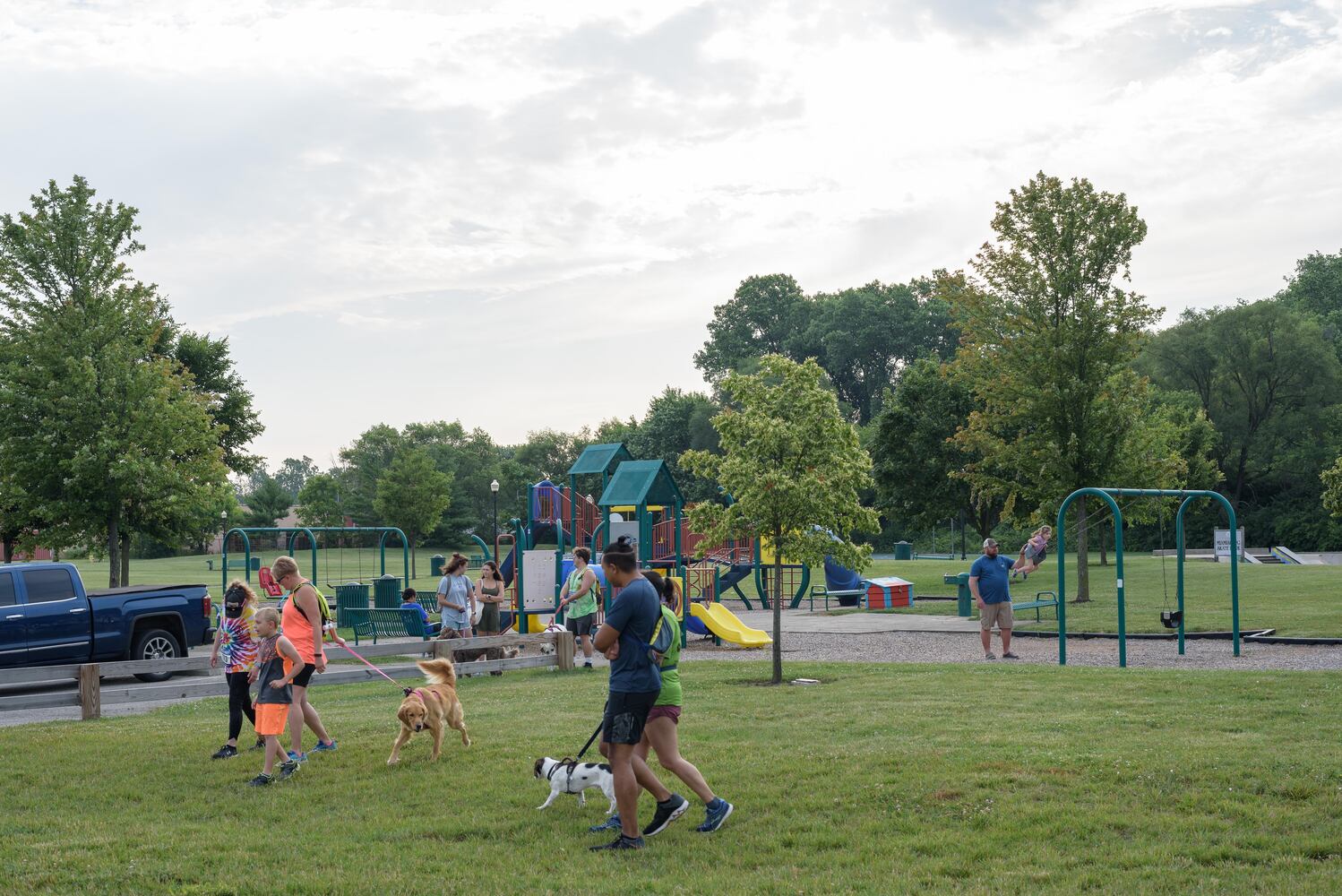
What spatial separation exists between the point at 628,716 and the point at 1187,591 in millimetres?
28590

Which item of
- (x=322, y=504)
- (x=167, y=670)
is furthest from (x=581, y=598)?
(x=322, y=504)

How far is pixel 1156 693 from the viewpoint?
495 inches

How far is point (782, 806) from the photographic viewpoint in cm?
787

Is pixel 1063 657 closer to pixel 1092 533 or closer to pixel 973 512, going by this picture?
pixel 973 512

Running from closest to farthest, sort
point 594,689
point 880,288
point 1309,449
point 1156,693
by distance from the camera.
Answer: point 1156,693, point 594,689, point 1309,449, point 880,288

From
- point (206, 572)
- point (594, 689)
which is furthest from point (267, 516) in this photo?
point (594, 689)

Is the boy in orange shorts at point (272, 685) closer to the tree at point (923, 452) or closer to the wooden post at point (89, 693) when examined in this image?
the wooden post at point (89, 693)

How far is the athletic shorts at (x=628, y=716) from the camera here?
23.0 feet

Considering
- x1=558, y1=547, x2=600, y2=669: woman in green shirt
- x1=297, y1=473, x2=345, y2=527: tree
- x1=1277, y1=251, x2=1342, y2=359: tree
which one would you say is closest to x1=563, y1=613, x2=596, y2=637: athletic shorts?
Answer: x1=558, y1=547, x2=600, y2=669: woman in green shirt

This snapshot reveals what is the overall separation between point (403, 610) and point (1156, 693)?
1371 centimetres

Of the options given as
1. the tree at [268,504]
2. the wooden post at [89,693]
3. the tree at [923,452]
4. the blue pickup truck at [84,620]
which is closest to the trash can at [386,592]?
the blue pickup truck at [84,620]

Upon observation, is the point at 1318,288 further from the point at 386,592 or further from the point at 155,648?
the point at 155,648

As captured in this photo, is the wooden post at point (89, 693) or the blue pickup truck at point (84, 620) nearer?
Answer: the wooden post at point (89, 693)

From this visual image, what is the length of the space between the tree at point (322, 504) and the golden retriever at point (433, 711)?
244 feet
